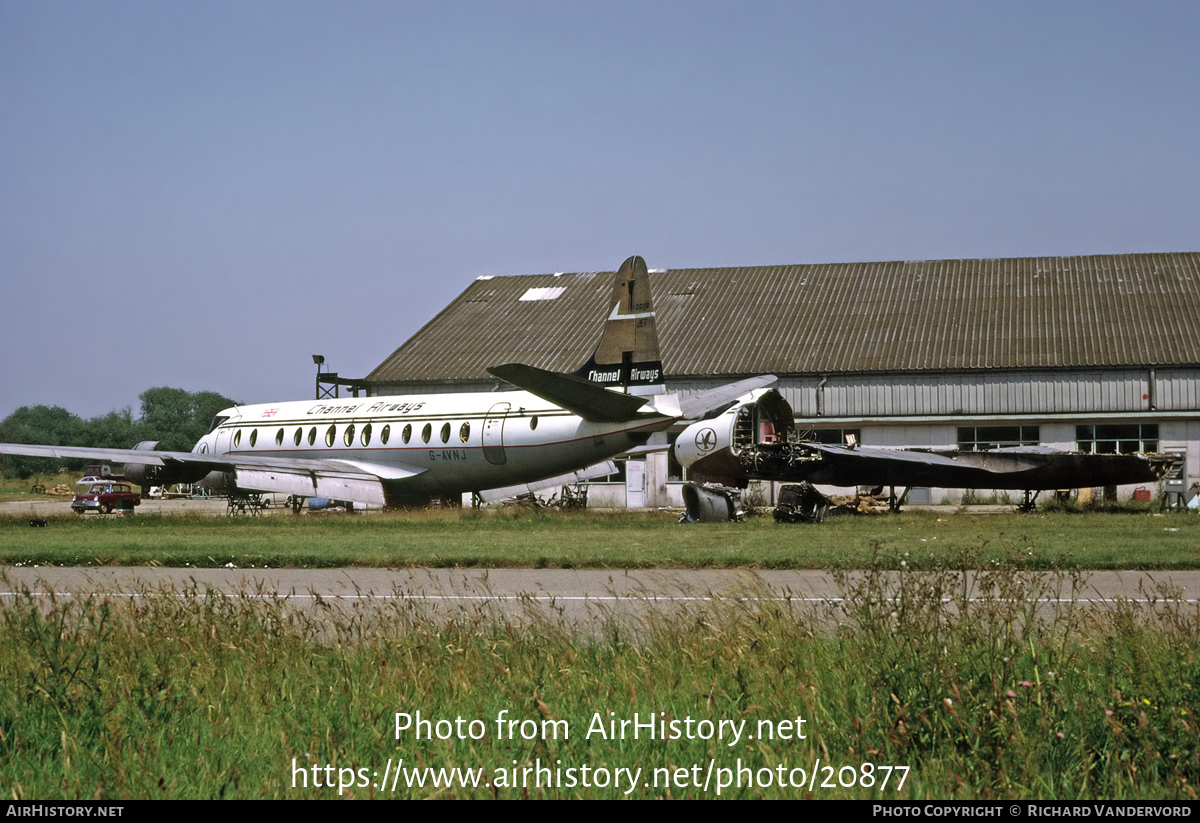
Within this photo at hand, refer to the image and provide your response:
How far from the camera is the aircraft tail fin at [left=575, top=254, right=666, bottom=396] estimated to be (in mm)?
29938

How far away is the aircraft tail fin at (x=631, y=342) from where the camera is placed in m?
29.9

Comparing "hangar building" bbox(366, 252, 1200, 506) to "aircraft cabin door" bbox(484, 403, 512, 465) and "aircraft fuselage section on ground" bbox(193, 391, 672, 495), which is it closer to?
"aircraft fuselage section on ground" bbox(193, 391, 672, 495)

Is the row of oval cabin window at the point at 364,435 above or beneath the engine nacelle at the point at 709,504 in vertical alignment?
above

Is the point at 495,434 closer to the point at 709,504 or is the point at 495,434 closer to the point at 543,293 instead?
the point at 709,504

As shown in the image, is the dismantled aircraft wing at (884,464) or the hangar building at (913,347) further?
the hangar building at (913,347)

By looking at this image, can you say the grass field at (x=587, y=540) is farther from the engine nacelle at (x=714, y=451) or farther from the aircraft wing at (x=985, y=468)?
the engine nacelle at (x=714, y=451)

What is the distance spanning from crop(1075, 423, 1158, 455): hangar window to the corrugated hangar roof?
7.97 ft

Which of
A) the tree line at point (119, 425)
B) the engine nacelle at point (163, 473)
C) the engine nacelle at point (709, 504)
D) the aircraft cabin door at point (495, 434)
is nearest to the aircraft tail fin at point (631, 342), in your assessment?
the engine nacelle at point (709, 504)

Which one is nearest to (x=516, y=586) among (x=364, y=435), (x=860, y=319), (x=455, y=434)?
(x=455, y=434)

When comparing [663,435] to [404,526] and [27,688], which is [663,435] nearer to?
[404,526]

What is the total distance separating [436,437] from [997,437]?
2236 centimetres

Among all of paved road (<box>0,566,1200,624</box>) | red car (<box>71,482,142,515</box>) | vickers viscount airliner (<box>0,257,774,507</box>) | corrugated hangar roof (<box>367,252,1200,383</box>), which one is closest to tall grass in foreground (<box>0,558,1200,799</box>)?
paved road (<box>0,566,1200,624</box>)

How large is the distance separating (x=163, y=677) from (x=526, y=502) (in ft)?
112

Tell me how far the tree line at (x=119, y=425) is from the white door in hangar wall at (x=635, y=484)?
254ft
